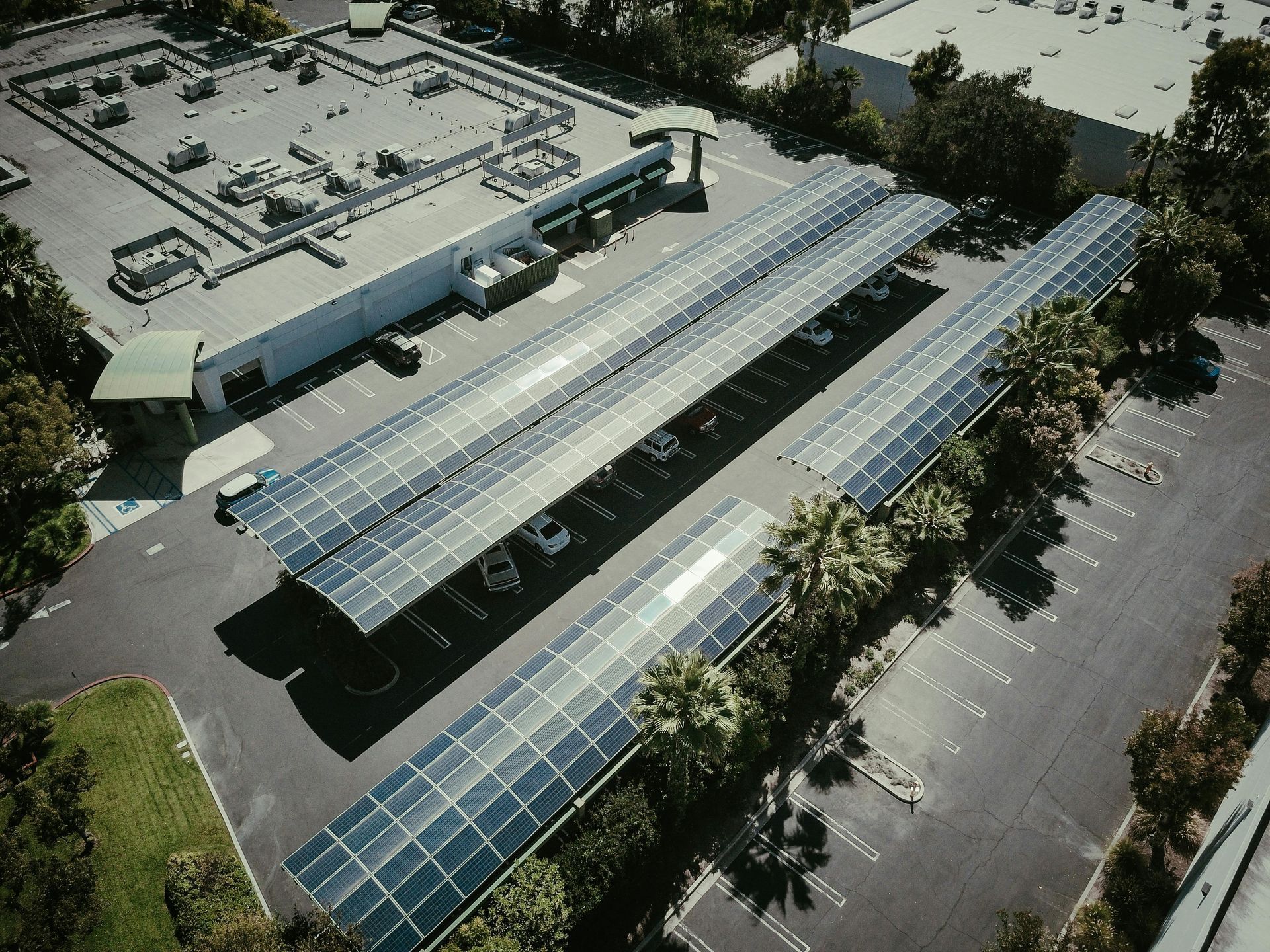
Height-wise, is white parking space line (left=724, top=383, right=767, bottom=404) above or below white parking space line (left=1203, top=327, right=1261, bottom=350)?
below

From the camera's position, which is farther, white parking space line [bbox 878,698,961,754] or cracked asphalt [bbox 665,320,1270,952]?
white parking space line [bbox 878,698,961,754]

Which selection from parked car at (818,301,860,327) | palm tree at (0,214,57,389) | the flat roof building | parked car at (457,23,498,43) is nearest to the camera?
palm tree at (0,214,57,389)

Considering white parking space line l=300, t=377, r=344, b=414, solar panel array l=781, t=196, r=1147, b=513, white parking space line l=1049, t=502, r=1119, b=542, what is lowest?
white parking space line l=300, t=377, r=344, b=414

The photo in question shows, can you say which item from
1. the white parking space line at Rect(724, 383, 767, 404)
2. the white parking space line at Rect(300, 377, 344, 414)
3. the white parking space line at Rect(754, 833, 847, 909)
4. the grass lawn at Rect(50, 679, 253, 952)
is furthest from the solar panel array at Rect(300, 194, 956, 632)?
the white parking space line at Rect(754, 833, 847, 909)

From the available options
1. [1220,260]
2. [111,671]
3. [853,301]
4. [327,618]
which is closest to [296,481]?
[327,618]

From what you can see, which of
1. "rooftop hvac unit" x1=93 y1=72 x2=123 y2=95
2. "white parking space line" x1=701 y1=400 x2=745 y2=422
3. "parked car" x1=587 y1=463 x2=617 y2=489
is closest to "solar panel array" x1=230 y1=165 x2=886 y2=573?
"parked car" x1=587 y1=463 x2=617 y2=489

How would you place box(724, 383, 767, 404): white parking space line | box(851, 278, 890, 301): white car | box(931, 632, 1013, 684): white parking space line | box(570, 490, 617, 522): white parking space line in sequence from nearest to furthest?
box(931, 632, 1013, 684): white parking space line, box(570, 490, 617, 522): white parking space line, box(724, 383, 767, 404): white parking space line, box(851, 278, 890, 301): white car

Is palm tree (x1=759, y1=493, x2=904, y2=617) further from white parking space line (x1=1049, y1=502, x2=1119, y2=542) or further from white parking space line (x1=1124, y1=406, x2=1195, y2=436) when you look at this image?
white parking space line (x1=1124, y1=406, x2=1195, y2=436)

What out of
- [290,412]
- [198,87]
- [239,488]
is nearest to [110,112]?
[198,87]

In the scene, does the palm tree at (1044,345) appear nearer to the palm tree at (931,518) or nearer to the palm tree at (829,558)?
the palm tree at (931,518)
